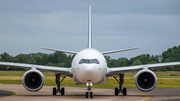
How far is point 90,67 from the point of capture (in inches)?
768

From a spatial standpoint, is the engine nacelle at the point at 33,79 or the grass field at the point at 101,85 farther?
the grass field at the point at 101,85

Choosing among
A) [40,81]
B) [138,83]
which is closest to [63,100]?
[40,81]

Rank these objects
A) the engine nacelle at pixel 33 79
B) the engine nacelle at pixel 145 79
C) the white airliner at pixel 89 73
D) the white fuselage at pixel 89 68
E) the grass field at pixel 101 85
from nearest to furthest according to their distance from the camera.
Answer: the white fuselage at pixel 89 68
the white airliner at pixel 89 73
the engine nacelle at pixel 145 79
the engine nacelle at pixel 33 79
the grass field at pixel 101 85

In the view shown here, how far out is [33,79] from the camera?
2202 cm

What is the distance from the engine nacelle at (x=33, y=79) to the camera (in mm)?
21766

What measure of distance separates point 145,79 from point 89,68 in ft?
14.8

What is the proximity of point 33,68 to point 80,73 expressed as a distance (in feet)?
13.3

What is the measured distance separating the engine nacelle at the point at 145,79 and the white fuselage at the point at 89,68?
233 centimetres

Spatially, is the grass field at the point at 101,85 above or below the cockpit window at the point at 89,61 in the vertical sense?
below

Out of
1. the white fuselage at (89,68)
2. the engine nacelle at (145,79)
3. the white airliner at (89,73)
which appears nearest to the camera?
the white fuselage at (89,68)

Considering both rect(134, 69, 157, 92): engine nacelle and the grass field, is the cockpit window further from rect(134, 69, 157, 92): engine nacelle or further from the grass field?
the grass field

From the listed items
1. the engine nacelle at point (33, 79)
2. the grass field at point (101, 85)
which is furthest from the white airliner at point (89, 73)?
the grass field at point (101, 85)

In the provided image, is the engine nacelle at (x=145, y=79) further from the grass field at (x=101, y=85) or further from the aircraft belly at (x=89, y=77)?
the grass field at (x=101, y=85)

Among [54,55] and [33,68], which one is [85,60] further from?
[54,55]
